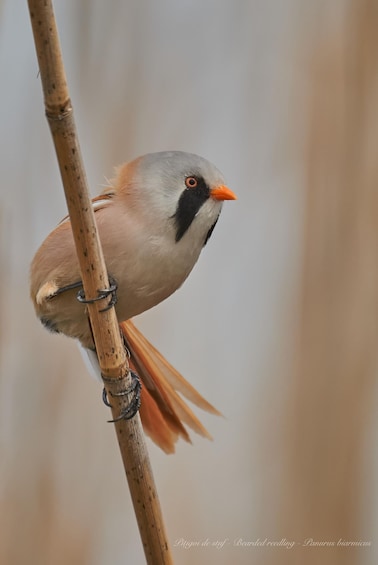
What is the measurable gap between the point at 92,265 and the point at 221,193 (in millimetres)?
589

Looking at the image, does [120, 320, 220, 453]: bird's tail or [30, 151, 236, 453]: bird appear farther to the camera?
[120, 320, 220, 453]: bird's tail

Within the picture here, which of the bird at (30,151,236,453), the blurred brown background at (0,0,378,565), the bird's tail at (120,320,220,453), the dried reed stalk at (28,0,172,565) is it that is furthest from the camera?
the blurred brown background at (0,0,378,565)

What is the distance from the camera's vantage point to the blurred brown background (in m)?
2.13

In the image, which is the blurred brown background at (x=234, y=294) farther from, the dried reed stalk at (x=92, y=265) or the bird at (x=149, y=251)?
the dried reed stalk at (x=92, y=265)

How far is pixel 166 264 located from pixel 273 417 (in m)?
0.71

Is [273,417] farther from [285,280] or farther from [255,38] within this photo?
[255,38]

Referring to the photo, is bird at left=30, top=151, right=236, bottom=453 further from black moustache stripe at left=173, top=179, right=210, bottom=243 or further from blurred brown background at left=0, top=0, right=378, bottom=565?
blurred brown background at left=0, top=0, right=378, bottom=565

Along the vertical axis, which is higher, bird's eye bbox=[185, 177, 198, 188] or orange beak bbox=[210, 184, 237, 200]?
bird's eye bbox=[185, 177, 198, 188]

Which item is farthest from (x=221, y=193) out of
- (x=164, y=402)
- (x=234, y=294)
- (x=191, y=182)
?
(x=234, y=294)

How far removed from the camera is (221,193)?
1765mm

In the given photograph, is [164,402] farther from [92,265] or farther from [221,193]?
[92,265]

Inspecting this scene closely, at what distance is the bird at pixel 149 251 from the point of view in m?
1.70

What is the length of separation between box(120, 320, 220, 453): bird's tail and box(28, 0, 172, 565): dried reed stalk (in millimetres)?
392

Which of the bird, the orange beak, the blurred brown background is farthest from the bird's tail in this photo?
the orange beak
